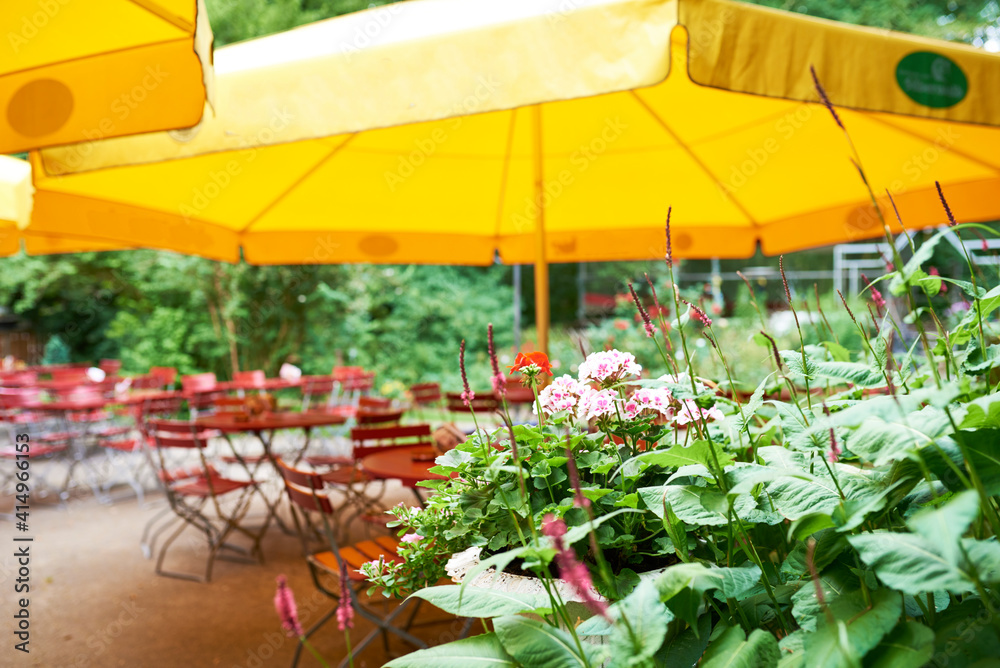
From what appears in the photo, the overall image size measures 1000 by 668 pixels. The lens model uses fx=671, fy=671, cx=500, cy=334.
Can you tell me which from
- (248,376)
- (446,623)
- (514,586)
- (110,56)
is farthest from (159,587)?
(248,376)

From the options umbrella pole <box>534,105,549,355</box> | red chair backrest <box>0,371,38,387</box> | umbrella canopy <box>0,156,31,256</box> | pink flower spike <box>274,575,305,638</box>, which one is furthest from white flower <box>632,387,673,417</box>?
red chair backrest <box>0,371,38,387</box>

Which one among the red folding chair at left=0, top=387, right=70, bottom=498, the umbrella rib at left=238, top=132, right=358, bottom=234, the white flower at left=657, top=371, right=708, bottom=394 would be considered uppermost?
the umbrella rib at left=238, top=132, right=358, bottom=234

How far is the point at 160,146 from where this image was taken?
7.51ft

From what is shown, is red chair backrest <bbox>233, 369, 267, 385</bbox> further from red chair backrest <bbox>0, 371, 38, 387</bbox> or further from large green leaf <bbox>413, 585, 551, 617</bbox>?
large green leaf <bbox>413, 585, 551, 617</bbox>

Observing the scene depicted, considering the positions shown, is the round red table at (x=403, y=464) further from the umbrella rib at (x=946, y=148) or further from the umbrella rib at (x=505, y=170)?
the umbrella rib at (x=946, y=148)

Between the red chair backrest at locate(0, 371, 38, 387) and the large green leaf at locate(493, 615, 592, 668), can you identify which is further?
the red chair backrest at locate(0, 371, 38, 387)

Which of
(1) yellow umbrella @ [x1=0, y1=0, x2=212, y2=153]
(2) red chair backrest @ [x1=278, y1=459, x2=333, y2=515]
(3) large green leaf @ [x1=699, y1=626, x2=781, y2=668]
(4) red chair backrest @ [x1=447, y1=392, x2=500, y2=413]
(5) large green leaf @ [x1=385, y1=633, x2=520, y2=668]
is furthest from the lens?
(4) red chair backrest @ [x1=447, y1=392, x2=500, y2=413]

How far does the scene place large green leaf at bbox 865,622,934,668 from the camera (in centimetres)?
73

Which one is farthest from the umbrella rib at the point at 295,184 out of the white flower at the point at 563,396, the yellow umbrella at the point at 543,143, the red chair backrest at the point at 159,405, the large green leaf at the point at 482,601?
the large green leaf at the point at 482,601

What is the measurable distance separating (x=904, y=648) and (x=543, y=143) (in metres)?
3.78

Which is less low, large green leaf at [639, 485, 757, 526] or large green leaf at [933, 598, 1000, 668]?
large green leaf at [639, 485, 757, 526]

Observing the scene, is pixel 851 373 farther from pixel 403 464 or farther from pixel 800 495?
pixel 403 464

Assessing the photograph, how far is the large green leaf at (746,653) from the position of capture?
2.81 feet

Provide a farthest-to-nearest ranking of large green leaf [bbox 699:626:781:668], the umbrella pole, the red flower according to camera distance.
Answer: the umbrella pole → the red flower → large green leaf [bbox 699:626:781:668]
